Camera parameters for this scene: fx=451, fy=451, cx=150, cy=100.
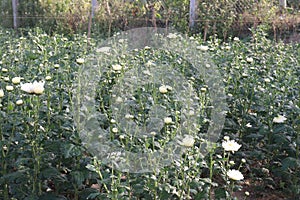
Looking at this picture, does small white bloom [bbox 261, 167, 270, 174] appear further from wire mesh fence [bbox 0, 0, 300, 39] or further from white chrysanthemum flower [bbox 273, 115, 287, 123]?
wire mesh fence [bbox 0, 0, 300, 39]

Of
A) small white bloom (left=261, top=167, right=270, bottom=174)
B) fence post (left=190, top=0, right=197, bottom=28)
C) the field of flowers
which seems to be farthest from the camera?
fence post (left=190, top=0, right=197, bottom=28)

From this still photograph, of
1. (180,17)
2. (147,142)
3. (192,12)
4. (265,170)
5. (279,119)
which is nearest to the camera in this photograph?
(147,142)

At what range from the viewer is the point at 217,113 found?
10.2 feet

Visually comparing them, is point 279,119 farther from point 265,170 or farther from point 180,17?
point 180,17

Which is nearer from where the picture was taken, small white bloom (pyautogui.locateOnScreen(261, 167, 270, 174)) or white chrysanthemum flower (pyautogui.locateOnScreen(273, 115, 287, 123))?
white chrysanthemum flower (pyautogui.locateOnScreen(273, 115, 287, 123))

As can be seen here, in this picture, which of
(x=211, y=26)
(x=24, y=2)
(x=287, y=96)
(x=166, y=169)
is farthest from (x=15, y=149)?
(x=24, y=2)

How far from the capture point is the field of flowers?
7.43 ft

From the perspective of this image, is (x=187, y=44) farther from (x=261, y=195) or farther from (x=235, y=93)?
(x=261, y=195)

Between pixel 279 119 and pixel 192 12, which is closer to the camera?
pixel 279 119

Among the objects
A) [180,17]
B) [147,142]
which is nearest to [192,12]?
[180,17]

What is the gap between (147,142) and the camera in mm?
2184

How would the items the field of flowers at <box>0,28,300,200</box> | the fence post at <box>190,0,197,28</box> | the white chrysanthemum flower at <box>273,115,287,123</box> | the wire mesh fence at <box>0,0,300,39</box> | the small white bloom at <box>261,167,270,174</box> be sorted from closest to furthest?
the field of flowers at <box>0,28,300,200</box>
the white chrysanthemum flower at <box>273,115,287,123</box>
the small white bloom at <box>261,167,270,174</box>
the wire mesh fence at <box>0,0,300,39</box>
the fence post at <box>190,0,197,28</box>

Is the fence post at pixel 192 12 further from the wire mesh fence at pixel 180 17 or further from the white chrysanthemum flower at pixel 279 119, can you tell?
the white chrysanthemum flower at pixel 279 119

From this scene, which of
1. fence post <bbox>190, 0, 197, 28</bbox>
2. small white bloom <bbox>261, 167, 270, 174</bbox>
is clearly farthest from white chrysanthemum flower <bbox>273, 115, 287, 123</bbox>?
fence post <bbox>190, 0, 197, 28</bbox>
